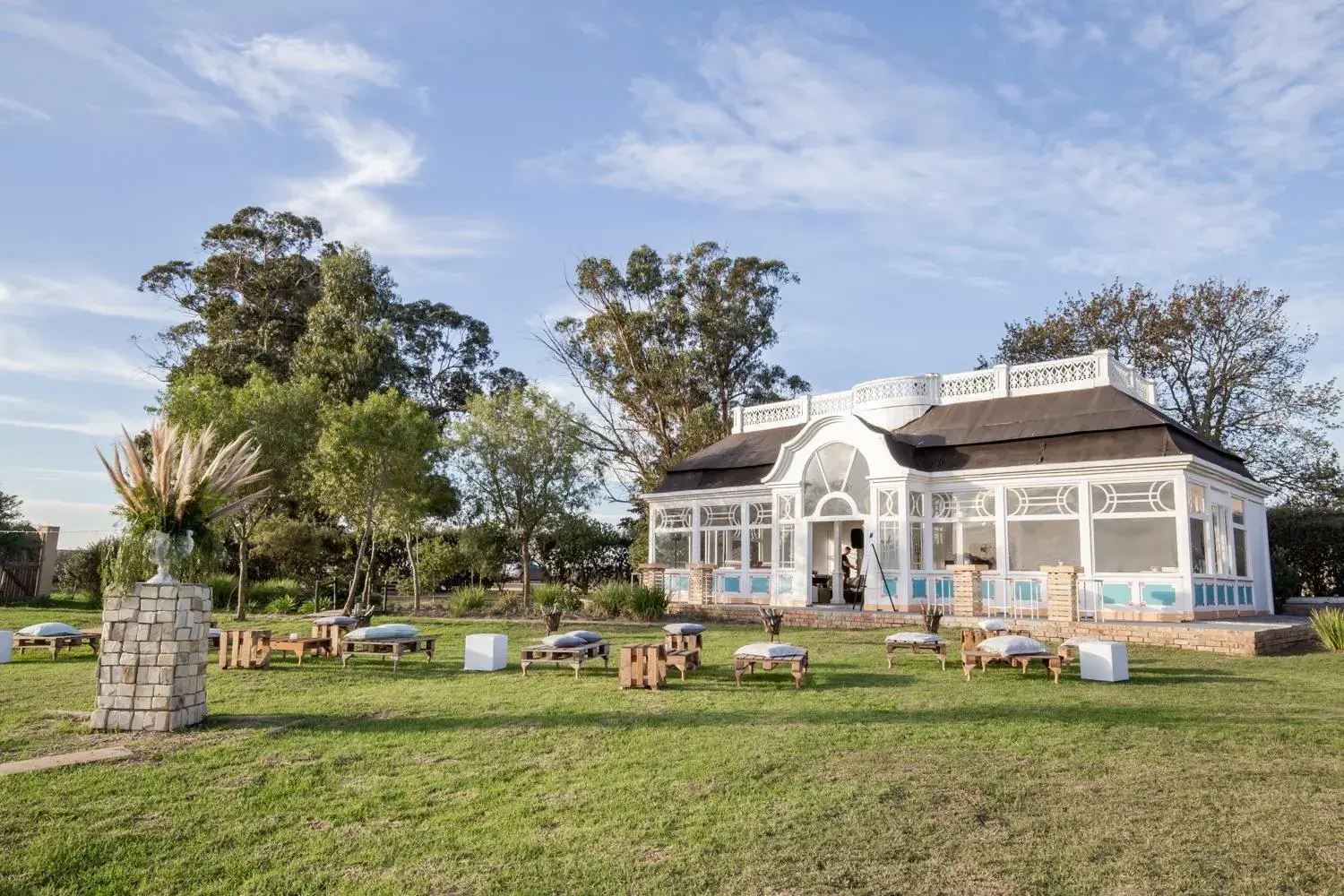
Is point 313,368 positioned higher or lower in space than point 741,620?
higher

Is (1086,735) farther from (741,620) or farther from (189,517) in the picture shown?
(741,620)

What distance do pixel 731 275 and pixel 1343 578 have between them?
21514 mm

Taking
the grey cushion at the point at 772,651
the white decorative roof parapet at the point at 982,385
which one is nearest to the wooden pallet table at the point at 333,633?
the grey cushion at the point at 772,651

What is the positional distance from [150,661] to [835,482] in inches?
585

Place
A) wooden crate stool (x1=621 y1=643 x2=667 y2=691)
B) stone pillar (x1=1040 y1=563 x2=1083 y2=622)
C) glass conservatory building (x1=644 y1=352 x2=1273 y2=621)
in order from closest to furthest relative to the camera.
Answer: wooden crate stool (x1=621 y1=643 x2=667 y2=691) → stone pillar (x1=1040 y1=563 x2=1083 y2=622) → glass conservatory building (x1=644 y1=352 x2=1273 y2=621)

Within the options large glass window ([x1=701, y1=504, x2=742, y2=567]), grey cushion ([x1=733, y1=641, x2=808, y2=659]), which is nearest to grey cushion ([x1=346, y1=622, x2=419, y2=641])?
grey cushion ([x1=733, y1=641, x2=808, y2=659])

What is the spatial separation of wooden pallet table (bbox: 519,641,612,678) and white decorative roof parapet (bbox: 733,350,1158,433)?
12076mm

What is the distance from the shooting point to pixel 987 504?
1853 cm

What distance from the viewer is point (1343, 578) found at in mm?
22469

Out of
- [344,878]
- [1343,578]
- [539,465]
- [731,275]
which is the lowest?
[344,878]

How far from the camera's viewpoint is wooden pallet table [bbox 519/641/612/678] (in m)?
11.3

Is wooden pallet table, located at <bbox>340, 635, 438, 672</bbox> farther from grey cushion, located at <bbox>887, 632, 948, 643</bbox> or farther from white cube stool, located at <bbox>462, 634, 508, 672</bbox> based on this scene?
grey cushion, located at <bbox>887, 632, 948, 643</bbox>

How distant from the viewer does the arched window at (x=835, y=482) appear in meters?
19.6

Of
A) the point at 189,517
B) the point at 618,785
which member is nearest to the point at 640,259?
the point at 189,517
